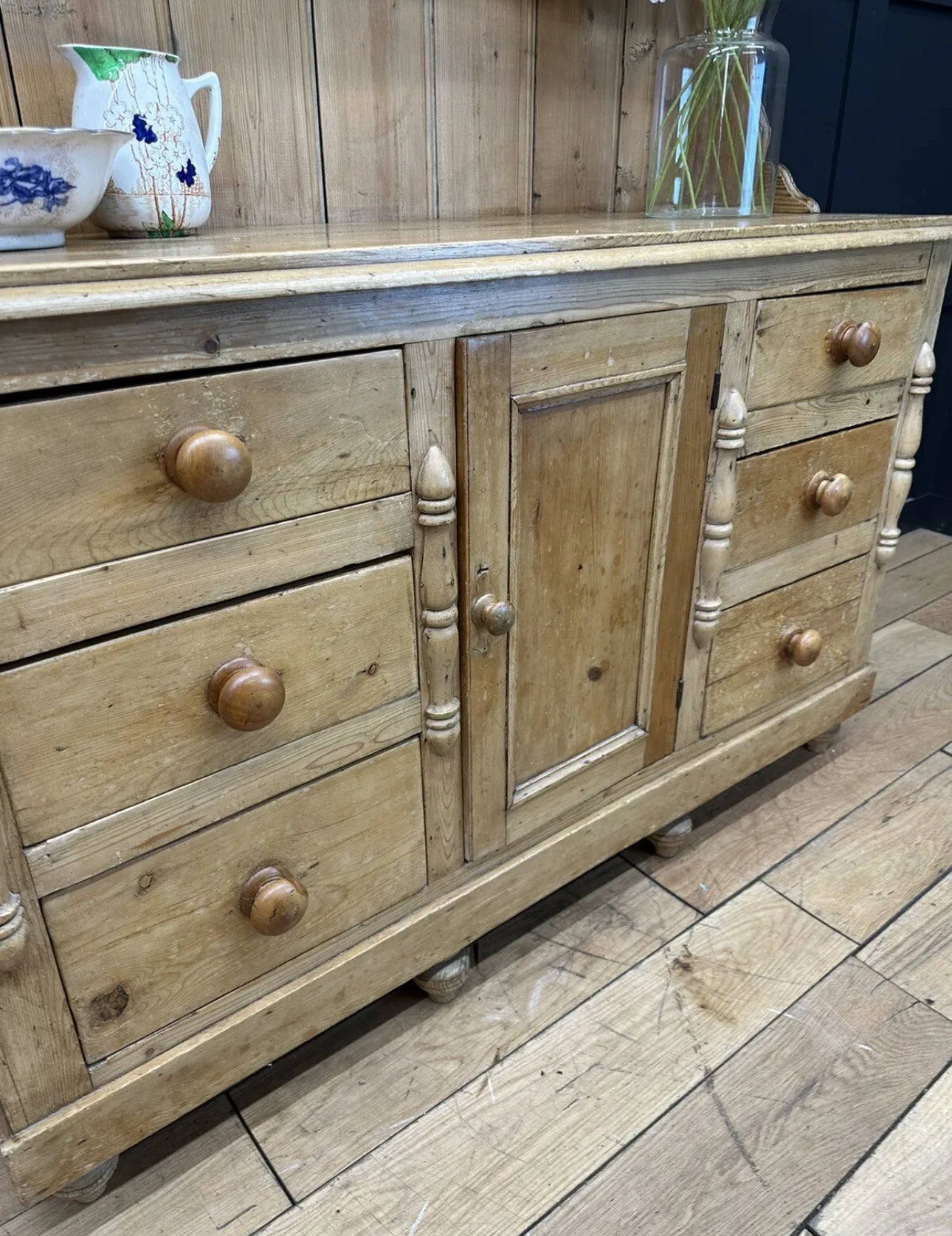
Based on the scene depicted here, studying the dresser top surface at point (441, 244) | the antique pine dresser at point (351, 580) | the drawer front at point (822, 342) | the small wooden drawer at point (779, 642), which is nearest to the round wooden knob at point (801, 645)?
the small wooden drawer at point (779, 642)

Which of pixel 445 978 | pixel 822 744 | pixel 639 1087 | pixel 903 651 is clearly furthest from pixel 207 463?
pixel 903 651

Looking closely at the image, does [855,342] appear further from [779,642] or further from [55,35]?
[55,35]

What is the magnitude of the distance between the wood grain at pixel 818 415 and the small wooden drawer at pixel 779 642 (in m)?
0.21

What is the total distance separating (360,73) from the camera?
1.07m

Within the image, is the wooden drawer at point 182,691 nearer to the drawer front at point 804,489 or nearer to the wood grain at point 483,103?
the drawer front at point 804,489

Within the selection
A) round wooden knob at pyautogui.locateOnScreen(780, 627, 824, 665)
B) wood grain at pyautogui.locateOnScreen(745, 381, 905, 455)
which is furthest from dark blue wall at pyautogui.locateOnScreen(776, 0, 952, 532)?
round wooden knob at pyautogui.locateOnScreen(780, 627, 824, 665)

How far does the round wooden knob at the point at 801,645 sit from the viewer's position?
4.07ft

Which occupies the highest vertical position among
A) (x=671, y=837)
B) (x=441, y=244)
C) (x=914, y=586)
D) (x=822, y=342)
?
(x=441, y=244)

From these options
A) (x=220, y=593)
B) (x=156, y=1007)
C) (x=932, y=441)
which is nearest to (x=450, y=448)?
(x=220, y=593)

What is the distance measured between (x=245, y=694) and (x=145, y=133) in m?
0.52

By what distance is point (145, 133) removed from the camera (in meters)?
0.81

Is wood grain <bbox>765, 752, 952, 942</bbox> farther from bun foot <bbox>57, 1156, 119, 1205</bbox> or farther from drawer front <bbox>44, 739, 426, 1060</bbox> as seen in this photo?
bun foot <bbox>57, 1156, 119, 1205</bbox>

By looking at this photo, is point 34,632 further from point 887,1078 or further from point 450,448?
point 887,1078

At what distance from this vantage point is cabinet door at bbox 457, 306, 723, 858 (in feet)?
2.74
